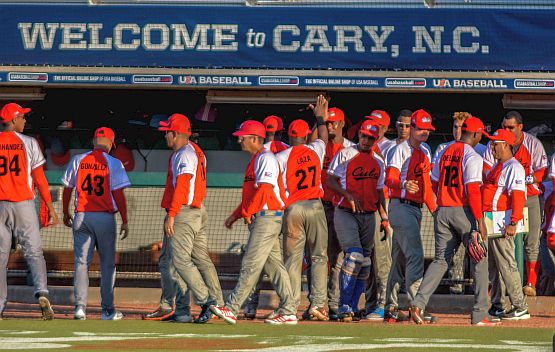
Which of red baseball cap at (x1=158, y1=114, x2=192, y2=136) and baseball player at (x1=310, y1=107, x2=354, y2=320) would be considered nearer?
red baseball cap at (x1=158, y1=114, x2=192, y2=136)

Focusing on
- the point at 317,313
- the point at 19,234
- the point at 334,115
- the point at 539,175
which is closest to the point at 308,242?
the point at 317,313

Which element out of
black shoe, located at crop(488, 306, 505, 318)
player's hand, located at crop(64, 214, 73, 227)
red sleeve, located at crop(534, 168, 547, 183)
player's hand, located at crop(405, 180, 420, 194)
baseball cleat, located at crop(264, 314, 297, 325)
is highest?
red sleeve, located at crop(534, 168, 547, 183)

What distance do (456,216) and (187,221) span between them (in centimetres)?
246

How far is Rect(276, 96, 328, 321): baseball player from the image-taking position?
12266mm

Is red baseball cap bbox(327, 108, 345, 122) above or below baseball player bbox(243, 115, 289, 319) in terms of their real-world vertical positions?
above

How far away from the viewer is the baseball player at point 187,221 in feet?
38.0

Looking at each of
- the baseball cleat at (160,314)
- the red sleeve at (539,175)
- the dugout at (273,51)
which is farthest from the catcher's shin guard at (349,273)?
the dugout at (273,51)

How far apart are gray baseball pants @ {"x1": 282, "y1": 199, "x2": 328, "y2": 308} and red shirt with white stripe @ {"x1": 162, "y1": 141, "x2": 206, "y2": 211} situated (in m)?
0.96

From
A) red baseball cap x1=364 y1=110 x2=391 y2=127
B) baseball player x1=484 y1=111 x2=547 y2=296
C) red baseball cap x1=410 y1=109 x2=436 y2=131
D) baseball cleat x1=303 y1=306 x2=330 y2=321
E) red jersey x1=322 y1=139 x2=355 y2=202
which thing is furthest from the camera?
baseball player x1=484 y1=111 x2=547 y2=296

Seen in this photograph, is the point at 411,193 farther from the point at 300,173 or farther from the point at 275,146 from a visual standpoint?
the point at 275,146

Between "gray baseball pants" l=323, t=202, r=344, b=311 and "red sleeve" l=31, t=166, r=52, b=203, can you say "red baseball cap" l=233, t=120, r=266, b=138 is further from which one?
"red sleeve" l=31, t=166, r=52, b=203

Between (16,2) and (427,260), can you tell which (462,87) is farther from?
(16,2)

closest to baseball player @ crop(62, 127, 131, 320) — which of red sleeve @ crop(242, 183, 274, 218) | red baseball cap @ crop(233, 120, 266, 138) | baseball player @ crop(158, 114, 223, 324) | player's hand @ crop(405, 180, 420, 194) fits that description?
baseball player @ crop(158, 114, 223, 324)

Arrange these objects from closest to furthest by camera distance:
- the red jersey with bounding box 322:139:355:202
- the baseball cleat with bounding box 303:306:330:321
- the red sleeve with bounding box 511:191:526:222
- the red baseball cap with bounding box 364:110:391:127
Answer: the red sleeve with bounding box 511:191:526:222
the baseball cleat with bounding box 303:306:330:321
the red baseball cap with bounding box 364:110:391:127
the red jersey with bounding box 322:139:355:202
